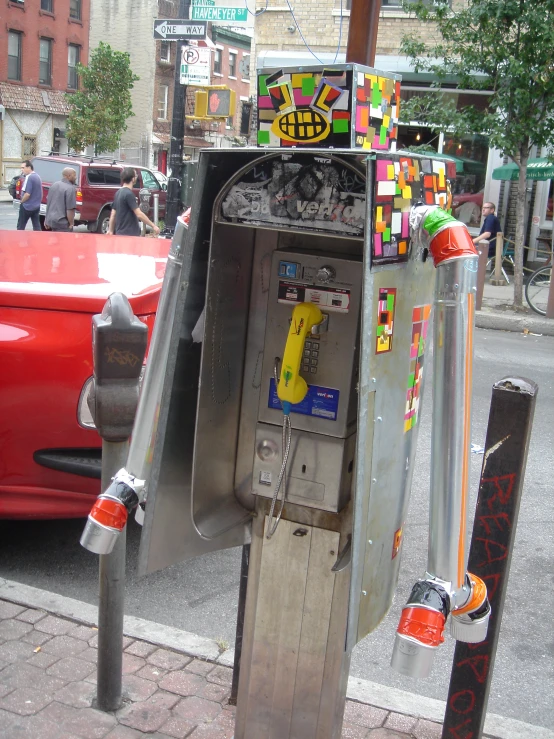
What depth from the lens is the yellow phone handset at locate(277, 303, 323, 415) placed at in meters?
2.42

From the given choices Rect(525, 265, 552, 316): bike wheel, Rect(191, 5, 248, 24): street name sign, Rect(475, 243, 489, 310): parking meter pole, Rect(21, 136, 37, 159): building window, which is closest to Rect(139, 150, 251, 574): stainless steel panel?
Rect(475, 243, 489, 310): parking meter pole

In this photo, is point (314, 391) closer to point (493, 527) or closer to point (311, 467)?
point (311, 467)

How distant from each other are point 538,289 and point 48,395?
1031 centimetres

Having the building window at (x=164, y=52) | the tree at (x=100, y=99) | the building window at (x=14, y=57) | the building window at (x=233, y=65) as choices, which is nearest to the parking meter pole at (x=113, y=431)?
the tree at (x=100, y=99)

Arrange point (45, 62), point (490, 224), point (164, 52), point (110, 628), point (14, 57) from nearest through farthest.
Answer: point (110, 628), point (490, 224), point (14, 57), point (45, 62), point (164, 52)

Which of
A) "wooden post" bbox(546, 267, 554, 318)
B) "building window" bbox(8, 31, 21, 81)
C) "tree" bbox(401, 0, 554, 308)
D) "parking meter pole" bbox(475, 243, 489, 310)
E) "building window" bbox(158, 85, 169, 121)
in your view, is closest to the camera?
"tree" bbox(401, 0, 554, 308)

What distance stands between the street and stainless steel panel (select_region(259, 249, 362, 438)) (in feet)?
5.23

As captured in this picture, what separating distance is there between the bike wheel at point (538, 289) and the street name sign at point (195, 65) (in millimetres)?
6125

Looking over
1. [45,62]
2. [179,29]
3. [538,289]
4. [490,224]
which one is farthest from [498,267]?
[45,62]

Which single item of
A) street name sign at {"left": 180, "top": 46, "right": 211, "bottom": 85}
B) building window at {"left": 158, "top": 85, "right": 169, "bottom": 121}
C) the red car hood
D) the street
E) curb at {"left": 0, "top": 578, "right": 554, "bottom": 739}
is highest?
building window at {"left": 158, "top": 85, "right": 169, "bottom": 121}

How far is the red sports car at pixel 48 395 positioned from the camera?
398 cm

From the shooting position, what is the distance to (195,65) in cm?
1376

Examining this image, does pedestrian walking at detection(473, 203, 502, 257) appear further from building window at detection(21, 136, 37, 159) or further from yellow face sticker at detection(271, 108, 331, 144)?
building window at detection(21, 136, 37, 159)

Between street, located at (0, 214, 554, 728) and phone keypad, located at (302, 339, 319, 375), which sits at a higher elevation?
phone keypad, located at (302, 339, 319, 375)
